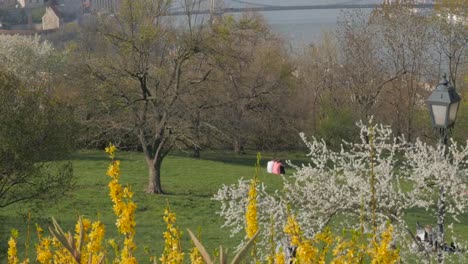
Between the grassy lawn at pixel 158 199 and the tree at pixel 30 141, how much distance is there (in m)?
0.56

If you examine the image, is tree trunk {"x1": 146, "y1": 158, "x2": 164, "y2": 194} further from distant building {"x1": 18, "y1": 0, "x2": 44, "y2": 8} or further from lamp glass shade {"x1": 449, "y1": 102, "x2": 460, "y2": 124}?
distant building {"x1": 18, "y1": 0, "x2": 44, "y2": 8}

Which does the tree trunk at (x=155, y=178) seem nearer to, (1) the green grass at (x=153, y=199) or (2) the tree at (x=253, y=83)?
(1) the green grass at (x=153, y=199)

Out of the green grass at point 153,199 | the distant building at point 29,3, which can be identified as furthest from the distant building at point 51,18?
the green grass at point 153,199

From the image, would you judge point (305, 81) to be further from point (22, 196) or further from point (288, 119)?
point (22, 196)

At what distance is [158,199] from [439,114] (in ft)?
42.4

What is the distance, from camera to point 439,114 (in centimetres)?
675

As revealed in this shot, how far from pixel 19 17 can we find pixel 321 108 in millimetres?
Answer: 51175

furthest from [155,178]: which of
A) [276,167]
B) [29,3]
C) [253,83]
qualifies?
[29,3]

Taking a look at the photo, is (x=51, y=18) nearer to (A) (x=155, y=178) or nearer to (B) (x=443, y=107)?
(A) (x=155, y=178)

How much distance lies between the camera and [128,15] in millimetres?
18422

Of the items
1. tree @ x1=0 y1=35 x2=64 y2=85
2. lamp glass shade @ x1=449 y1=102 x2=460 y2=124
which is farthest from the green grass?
tree @ x1=0 y1=35 x2=64 y2=85

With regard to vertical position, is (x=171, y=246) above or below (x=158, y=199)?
above

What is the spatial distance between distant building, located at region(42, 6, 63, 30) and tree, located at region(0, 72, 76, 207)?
59.0m

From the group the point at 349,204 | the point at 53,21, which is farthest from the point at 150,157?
the point at 53,21
